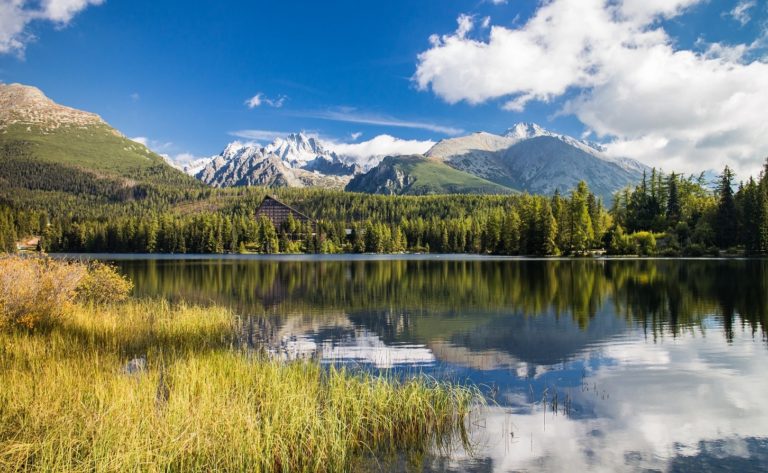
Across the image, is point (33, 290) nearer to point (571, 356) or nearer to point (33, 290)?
point (33, 290)

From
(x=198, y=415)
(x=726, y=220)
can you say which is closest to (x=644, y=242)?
(x=726, y=220)

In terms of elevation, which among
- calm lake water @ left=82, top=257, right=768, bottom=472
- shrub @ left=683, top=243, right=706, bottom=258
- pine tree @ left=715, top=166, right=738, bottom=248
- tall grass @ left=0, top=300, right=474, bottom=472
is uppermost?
pine tree @ left=715, top=166, right=738, bottom=248

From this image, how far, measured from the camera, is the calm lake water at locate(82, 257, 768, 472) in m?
12.3

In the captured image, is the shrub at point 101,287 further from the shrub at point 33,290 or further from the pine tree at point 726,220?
the pine tree at point 726,220

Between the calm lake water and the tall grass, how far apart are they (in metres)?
1.77

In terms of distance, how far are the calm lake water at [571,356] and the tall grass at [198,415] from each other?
1.77 meters

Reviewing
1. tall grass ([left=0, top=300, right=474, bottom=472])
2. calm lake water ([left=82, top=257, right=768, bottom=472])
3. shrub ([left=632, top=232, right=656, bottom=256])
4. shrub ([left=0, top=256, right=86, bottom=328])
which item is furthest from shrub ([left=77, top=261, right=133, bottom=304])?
shrub ([left=632, top=232, right=656, bottom=256])

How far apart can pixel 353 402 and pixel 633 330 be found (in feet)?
74.5

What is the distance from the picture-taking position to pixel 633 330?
2927 centimetres

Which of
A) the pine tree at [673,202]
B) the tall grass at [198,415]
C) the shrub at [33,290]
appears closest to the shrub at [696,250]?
the pine tree at [673,202]

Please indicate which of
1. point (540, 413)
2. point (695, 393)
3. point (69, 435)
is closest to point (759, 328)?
point (695, 393)

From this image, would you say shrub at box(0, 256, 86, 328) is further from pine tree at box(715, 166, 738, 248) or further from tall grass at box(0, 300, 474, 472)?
pine tree at box(715, 166, 738, 248)

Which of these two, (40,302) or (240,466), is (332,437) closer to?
(240,466)

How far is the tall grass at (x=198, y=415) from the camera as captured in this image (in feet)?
30.1
